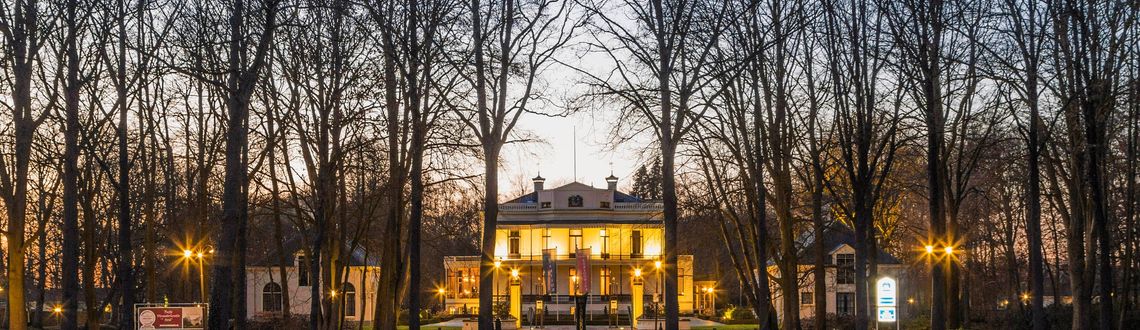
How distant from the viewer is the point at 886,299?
27.9 meters

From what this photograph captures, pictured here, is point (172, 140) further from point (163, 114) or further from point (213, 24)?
point (213, 24)

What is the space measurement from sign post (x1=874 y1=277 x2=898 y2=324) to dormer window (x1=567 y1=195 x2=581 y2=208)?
54.9 m

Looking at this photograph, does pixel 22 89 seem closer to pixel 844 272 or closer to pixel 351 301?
pixel 351 301

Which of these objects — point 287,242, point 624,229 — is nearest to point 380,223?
point 287,242

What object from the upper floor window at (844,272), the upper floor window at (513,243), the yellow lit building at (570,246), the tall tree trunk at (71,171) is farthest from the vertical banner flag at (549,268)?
the upper floor window at (513,243)

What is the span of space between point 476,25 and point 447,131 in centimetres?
335

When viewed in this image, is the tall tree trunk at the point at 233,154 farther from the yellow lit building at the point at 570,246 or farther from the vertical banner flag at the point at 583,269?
the yellow lit building at the point at 570,246

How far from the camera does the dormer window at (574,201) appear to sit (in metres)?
82.6

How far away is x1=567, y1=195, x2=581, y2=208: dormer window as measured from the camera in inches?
3250

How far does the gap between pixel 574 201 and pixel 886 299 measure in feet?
181

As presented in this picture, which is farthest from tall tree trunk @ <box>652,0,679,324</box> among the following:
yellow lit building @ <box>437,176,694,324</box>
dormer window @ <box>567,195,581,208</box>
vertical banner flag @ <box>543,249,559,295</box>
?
dormer window @ <box>567,195,581,208</box>

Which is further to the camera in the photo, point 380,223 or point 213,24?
point 380,223

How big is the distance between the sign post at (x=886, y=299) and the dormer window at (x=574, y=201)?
54.9 metres

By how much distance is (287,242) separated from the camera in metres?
73.3
